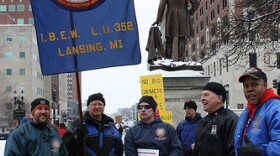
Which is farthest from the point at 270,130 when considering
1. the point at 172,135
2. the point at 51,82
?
the point at 51,82

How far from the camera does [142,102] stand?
5848 mm

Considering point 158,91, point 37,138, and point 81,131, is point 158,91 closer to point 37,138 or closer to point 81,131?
point 81,131

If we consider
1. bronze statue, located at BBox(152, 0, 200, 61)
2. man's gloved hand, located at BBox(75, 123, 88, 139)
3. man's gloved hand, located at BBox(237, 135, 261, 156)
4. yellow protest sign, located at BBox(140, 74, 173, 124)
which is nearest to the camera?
man's gloved hand, located at BBox(237, 135, 261, 156)

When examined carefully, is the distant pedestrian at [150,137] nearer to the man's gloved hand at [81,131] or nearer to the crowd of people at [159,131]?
the crowd of people at [159,131]

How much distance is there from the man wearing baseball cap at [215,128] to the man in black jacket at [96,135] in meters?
1.06

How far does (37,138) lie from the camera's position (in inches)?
200

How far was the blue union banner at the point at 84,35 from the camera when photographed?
18.0 feet

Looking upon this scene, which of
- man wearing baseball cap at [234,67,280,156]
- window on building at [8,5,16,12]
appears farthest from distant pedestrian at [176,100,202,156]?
window on building at [8,5,16,12]

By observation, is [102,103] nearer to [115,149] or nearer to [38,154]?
[115,149]

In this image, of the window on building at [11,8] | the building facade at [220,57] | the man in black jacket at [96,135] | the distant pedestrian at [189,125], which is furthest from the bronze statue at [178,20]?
the window on building at [11,8]

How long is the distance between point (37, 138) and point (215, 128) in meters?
2.01

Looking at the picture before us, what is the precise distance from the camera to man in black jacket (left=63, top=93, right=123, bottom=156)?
17.9 feet

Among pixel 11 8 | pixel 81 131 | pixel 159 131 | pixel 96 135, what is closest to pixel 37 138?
pixel 81 131

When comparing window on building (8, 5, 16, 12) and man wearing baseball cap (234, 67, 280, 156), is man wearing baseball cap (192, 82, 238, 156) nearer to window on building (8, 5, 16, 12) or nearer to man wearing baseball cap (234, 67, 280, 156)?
man wearing baseball cap (234, 67, 280, 156)
